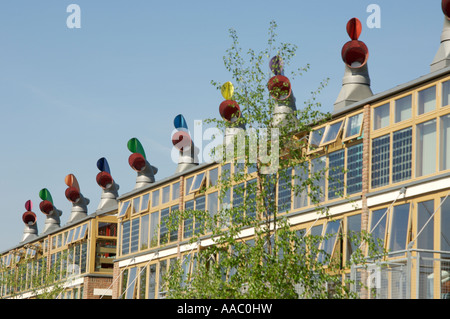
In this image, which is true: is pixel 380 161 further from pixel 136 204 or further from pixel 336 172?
pixel 136 204

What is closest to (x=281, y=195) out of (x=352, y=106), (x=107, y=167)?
(x=352, y=106)

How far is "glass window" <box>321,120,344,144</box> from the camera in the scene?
32.6 m

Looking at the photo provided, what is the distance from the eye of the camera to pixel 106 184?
62750 millimetres

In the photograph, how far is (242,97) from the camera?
82.7 feet

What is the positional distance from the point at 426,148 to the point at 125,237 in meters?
27.1

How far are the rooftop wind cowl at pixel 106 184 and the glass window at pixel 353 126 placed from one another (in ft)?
107

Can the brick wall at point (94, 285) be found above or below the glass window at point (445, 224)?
below

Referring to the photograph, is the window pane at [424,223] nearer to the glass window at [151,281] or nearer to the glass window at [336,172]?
the glass window at [336,172]

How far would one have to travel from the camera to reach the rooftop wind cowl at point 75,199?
222ft

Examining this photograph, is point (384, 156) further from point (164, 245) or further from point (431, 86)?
point (164, 245)

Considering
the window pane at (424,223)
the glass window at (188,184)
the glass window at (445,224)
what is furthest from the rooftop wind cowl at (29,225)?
the glass window at (445,224)
